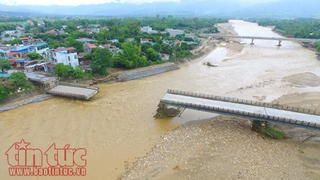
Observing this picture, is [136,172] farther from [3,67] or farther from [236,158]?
[3,67]

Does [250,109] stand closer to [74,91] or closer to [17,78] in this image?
[74,91]

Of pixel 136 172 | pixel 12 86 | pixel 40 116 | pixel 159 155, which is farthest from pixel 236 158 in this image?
pixel 12 86

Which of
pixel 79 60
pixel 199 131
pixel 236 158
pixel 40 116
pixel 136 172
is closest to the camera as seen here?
pixel 136 172

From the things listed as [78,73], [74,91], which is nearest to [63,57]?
[78,73]

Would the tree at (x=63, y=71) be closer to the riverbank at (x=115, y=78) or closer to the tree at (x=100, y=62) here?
the riverbank at (x=115, y=78)

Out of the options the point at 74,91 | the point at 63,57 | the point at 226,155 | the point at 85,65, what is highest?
the point at 63,57

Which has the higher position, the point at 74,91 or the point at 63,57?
the point at 63,57

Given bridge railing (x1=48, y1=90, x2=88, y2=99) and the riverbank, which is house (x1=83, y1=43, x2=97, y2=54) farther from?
bridge railing (x1=48, y1=90, x2=88, y2=99)
